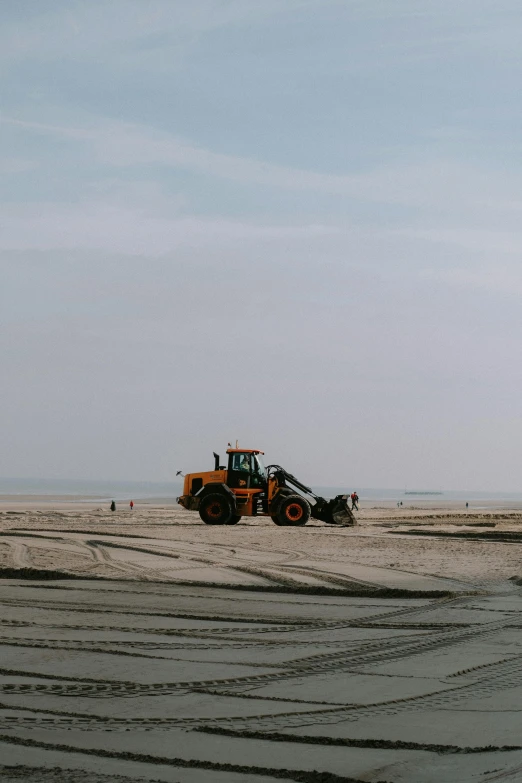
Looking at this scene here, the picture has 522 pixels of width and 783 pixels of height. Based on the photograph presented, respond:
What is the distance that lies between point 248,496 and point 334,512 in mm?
2678

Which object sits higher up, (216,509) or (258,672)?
(216,509)

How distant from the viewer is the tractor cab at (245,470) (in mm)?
26734

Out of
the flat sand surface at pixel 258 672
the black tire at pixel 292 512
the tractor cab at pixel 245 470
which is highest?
the tractor cab at pixel 245 470

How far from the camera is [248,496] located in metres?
26.6

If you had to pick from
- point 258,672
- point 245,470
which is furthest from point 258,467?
point 258,672

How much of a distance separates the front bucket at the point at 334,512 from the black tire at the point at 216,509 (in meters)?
2.80

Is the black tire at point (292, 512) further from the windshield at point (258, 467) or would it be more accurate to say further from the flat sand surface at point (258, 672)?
the flat sand surface at point (258, 672)

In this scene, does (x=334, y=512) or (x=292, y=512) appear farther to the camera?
(x=334, y=512)

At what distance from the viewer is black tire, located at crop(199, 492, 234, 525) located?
86.4ft

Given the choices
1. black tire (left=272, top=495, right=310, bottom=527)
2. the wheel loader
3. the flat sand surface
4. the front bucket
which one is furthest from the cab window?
the flat sand surface

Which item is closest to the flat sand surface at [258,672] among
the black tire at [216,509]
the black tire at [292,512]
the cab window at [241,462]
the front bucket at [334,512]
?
the black tire at [292,512]

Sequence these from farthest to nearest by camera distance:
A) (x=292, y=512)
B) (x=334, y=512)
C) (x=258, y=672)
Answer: (x=334, y=512) → (x=292, y=512) → (x=258, y=672)

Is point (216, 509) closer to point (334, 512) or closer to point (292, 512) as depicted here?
point (292, 512)

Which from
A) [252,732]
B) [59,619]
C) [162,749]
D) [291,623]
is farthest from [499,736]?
[59,619]
